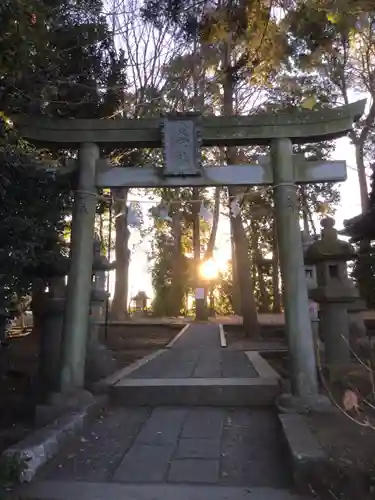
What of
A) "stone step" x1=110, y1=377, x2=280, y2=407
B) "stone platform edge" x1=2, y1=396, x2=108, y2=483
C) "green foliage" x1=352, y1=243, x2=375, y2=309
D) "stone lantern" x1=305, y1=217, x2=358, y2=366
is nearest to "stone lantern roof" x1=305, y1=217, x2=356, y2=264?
"stone lantern" x1=305, y1=217, x2=358, y2=366

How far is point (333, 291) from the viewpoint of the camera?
8.54 meters

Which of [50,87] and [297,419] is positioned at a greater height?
[50,87]

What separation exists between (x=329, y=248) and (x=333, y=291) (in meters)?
0.82

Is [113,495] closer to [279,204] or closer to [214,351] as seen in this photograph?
[279,204]

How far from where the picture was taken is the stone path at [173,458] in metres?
3.81

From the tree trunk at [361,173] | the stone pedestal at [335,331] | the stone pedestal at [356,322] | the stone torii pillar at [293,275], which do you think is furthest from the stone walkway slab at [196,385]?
→ the tree trunk at [361,173]

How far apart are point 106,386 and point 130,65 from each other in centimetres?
902

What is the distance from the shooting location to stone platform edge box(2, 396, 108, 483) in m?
3.91

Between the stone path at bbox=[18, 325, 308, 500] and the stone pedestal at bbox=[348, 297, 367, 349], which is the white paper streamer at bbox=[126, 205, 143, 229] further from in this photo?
the stone pedestal at bbox=[348, 297, 367, 349]

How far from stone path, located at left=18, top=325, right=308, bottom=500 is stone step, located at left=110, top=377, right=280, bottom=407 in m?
0.13

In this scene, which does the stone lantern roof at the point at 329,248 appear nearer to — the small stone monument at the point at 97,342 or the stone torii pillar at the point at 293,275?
the stone torii pillar at the point at 293,275

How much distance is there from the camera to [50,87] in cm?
677

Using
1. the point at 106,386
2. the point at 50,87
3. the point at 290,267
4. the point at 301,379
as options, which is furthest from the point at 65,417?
the point at 50,87

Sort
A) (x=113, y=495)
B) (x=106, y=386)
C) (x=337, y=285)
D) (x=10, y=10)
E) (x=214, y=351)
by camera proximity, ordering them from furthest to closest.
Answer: (x=214, y=351) → (x=337, y=285) → (x=106, y=386) → (x=10, y=10) → (x=113, y=495)
